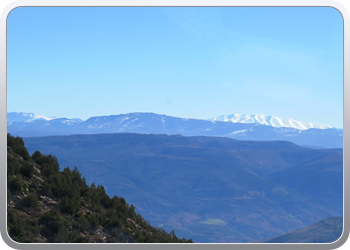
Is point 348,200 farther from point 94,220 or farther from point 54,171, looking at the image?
point 54,171

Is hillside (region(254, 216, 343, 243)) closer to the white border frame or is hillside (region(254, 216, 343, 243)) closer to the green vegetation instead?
the white border frame

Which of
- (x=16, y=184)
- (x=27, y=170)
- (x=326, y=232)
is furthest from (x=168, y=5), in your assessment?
(x=326, y=232)

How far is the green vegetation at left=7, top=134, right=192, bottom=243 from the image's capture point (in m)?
9.44

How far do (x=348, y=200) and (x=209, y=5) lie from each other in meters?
3.50

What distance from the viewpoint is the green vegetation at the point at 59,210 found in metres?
9.44

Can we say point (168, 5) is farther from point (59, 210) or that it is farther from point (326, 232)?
point (326, 232)

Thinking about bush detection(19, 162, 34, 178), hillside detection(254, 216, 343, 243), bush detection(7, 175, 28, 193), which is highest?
bush detection(19, 162, 34, 178)

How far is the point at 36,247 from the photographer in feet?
25.9

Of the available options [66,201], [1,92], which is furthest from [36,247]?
[66,201]

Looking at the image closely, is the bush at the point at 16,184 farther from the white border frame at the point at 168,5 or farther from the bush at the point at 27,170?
the white border frame at the point at 168,5

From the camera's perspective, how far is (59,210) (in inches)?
425

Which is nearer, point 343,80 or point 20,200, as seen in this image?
point 343,80

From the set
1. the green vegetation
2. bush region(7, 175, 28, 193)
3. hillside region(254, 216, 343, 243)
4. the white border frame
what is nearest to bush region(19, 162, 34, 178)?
the green vegetation

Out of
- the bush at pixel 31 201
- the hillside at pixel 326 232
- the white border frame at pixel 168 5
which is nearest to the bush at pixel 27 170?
the bush at pixel 31 201
